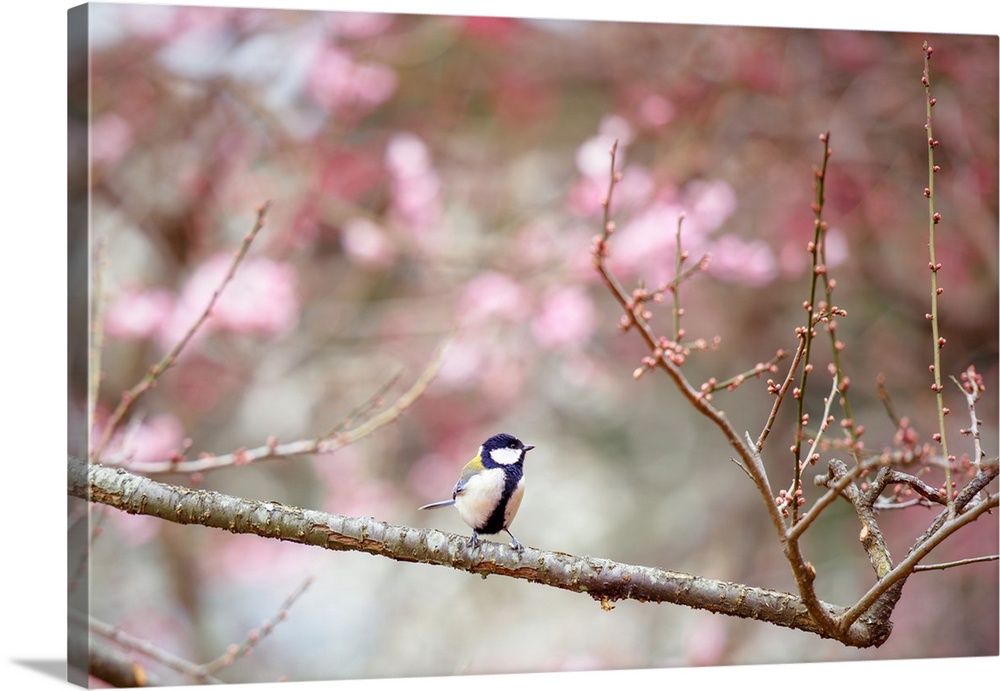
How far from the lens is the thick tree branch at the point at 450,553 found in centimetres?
228

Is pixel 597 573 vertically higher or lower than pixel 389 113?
lower

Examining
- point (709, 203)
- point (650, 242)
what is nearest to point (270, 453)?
point (650, 242)

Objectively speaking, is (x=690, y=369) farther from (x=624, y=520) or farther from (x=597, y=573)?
(x=597, y=573)

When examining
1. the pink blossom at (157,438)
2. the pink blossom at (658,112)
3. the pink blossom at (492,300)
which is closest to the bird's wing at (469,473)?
the pink blossom at (492,300)

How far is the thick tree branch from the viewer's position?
7.47ft

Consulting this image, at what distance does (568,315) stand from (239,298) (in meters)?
1.01

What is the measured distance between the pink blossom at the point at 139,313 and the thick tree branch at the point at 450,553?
79 centimetres

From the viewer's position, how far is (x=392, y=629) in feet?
10.8

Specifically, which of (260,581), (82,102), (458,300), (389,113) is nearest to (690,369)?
(458,300)

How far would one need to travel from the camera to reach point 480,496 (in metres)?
2.60

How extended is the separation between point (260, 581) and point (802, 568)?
5.73 ft

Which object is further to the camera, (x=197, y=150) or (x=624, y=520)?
(x=624, y=520)

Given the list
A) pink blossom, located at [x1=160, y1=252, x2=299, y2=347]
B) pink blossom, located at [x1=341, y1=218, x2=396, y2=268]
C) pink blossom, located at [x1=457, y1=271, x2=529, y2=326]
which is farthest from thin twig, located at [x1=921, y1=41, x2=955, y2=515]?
pink blossom, located at [x1=160, y1=252, x2=299, y2=347]

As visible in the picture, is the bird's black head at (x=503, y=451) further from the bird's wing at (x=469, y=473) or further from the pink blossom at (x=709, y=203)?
the pink blossom at (x=709, y=203)
